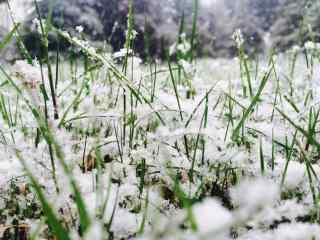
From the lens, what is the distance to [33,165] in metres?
0.61

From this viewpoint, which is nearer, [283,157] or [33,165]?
[33,165]

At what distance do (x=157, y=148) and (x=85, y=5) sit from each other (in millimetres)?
12434

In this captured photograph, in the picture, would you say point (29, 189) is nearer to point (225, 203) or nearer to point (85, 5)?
point (225, 203)

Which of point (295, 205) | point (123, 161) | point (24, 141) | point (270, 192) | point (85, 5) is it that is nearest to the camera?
point (270, 192)

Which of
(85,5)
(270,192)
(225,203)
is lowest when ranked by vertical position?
(225,203)

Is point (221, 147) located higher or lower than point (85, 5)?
lower

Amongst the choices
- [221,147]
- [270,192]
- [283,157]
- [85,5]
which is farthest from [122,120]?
[85,5]

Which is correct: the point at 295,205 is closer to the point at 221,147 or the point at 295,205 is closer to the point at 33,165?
the point at 221,147

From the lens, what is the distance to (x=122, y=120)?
0.79 metres

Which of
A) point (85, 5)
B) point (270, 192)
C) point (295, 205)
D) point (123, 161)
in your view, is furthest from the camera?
point (85, 5)

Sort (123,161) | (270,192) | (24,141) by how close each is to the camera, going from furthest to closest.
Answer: (24,141)
(123,161)
(270,192)

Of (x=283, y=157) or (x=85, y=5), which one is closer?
(x=283, y=157)

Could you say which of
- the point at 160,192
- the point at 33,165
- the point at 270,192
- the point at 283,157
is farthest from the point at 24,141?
the point at 270,192

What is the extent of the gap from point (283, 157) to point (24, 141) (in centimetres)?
51
